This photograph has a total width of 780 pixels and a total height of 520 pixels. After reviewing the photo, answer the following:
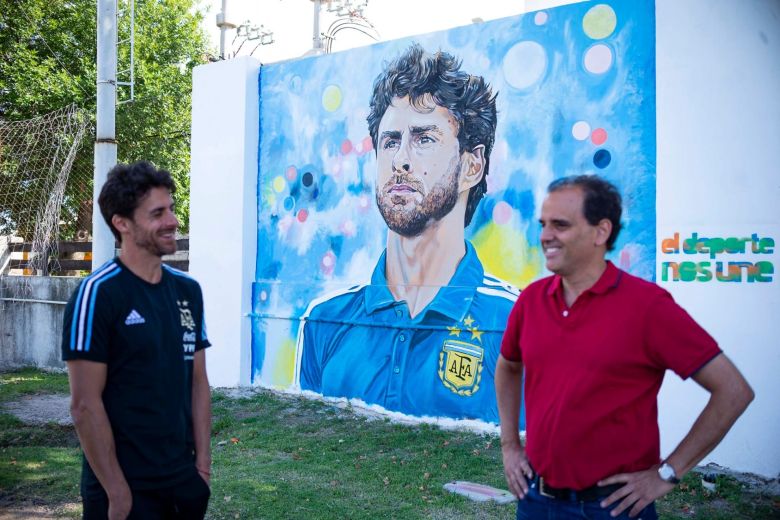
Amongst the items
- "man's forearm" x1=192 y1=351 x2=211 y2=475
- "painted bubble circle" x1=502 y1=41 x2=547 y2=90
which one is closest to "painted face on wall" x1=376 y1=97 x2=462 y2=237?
"painted bubble circle" x1=502 y1=41 x2=547 y2=90

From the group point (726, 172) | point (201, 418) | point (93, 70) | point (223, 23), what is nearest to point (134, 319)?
point (201, 418)

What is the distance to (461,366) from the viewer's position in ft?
24.7

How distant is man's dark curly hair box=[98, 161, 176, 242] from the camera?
2934 millimetres

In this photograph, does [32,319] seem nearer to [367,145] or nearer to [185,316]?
[367,145]

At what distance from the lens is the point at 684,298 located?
6.19 m

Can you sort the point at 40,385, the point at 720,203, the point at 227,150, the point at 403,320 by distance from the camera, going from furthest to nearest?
1. the point at 40,385
2. the point at 227,150
3. the point at 403,320
4. the point at 720,203

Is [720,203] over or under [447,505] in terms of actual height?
over

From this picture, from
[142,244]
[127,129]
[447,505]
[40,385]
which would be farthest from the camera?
[127,129]

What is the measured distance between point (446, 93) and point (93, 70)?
50.2 feet

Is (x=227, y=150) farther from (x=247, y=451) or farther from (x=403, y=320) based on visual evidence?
(x=247, y=451)

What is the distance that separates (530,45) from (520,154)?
3.68 feet

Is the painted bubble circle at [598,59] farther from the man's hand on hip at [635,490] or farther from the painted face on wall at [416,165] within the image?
the man's hand on hip at [635,490]

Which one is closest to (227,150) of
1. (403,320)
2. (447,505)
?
(403,320)

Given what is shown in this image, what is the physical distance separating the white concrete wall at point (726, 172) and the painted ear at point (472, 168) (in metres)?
1.87
